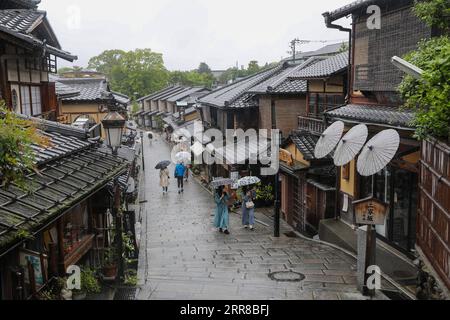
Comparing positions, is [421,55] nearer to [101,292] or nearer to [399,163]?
[399,163]

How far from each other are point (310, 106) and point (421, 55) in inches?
600

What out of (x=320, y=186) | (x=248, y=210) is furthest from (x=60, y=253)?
(x=320, y=186)

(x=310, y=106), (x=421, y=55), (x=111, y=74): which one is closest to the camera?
(x=421, y=55)

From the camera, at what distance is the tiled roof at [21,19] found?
45.4ft

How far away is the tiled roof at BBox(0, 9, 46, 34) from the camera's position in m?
13.8

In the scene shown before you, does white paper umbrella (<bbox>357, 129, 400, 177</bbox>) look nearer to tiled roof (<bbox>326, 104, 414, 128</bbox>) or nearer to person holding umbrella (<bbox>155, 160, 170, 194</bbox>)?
tiled roof (<bbox>326, 104, 414, 128</bbox>)

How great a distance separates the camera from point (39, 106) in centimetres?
1794

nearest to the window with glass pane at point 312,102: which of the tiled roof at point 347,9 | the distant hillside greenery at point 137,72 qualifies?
the tiled roof at point 347,9

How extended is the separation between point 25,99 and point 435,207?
536 inches

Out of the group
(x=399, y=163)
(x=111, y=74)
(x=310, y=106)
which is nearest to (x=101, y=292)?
(x=399, y=163)

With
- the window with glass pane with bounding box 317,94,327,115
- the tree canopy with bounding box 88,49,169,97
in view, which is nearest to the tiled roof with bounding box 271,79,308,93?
the window with glass pane with bounding box 317,94,327,115

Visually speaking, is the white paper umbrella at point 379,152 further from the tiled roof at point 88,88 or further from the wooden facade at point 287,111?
the tiled roof at point 88,88
